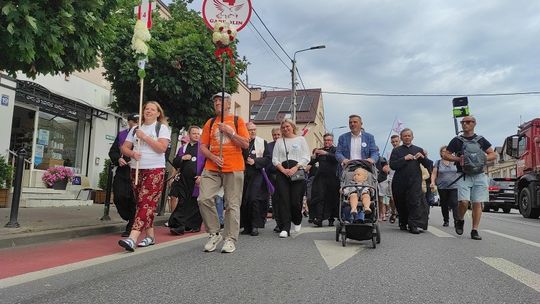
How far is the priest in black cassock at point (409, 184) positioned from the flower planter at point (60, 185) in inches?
386

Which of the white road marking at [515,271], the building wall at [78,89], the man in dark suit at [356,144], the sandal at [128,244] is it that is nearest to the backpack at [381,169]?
the man in dark suit at [356,144]

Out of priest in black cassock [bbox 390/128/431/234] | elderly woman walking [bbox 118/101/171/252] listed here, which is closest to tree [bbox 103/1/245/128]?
priest in black cassock [bbox 390/128/431/234]

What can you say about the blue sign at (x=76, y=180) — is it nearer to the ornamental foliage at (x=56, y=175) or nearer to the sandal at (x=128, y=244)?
the ornamental foliage at (x=56, y=175)

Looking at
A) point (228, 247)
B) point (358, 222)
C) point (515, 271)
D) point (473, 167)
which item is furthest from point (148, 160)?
point (473, 167)

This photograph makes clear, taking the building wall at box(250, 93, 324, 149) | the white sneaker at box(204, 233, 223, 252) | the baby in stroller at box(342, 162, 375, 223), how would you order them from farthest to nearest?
the building wall at box(250, 93, 324, 149) < the baby in stroller at box(342, 162, 375, 223) < the white sneaker at box(204, 233, 223, 252)

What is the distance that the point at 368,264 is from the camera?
510 cm

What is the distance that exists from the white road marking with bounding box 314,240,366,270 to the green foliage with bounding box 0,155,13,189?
840 cm

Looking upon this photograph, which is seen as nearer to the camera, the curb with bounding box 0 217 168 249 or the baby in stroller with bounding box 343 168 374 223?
the curb with bounding box 0 217 168 249

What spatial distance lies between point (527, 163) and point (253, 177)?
11557mm

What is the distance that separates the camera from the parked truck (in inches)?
596

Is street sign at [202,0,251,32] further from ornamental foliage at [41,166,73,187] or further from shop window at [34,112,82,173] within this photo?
shop window at [34,112,82,173]

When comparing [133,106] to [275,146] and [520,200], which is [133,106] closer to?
[275,146]

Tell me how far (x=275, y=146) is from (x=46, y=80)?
8756 mm

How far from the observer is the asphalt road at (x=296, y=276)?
3.71 meters
